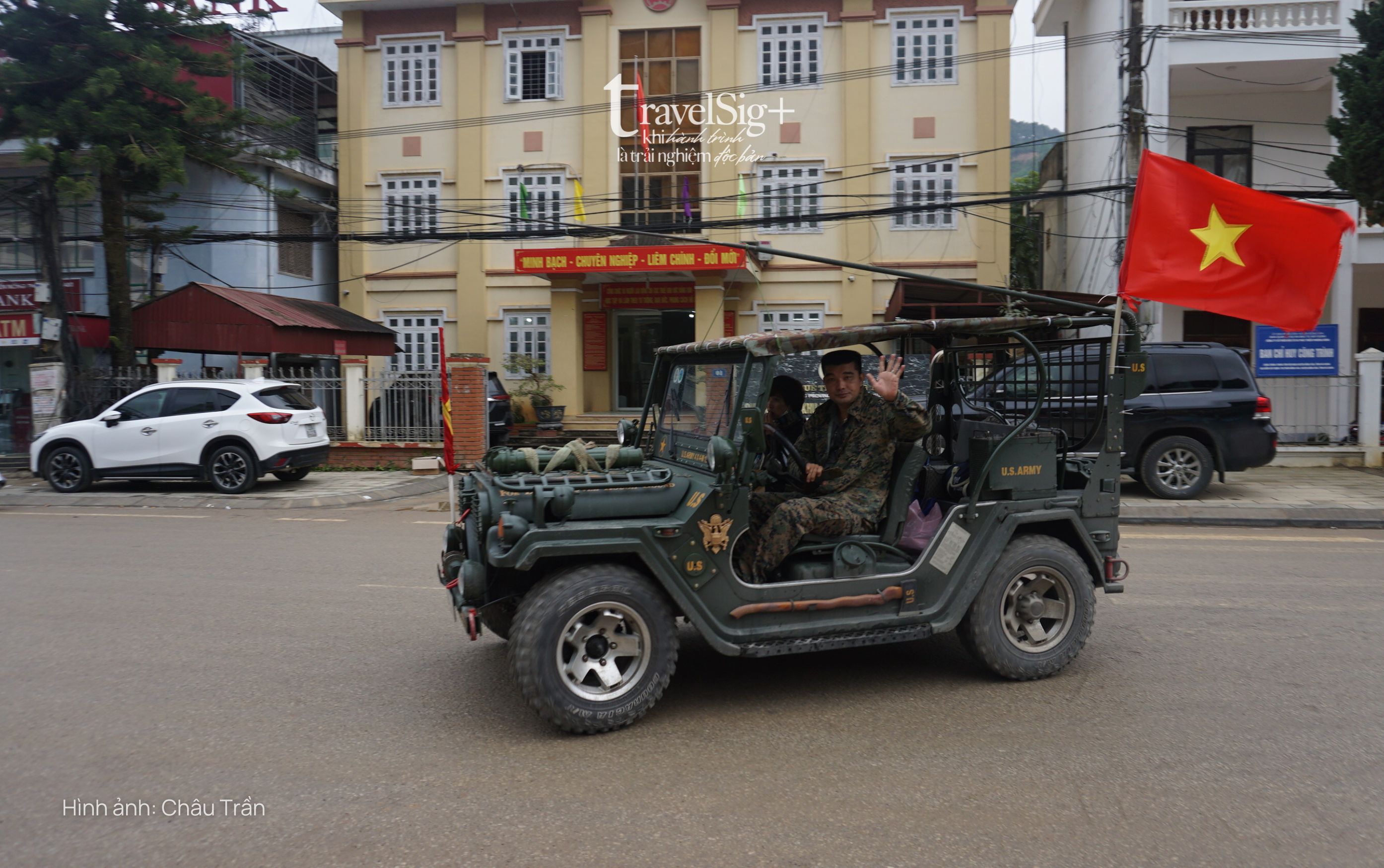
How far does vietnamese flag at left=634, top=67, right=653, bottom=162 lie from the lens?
22094mm

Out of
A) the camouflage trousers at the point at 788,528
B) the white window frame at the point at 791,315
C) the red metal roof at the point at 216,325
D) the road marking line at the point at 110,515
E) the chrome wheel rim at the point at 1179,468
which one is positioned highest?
the white window frame at the point at 791,315

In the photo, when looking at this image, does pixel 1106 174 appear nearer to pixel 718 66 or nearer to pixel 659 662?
pixel 718 66

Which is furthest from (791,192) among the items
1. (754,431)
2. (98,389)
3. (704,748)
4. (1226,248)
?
(704,748)

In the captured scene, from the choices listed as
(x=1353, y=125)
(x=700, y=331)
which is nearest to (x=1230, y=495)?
(x=1353, y=125)

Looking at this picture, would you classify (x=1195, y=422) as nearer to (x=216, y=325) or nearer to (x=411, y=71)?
(x=216, y=325)

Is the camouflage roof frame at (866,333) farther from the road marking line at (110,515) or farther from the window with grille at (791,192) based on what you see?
the window with grille at (791,192)

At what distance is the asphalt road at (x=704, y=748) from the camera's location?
3.33m

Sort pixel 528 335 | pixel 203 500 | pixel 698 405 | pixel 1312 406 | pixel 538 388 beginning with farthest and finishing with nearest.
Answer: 1. pixel 528 335
2. pixel 538 388
3. pixel 1312 406
4. pixel 203 500
5. pixel 698 405

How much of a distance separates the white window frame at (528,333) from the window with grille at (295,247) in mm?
5548

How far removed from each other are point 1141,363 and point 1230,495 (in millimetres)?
8602

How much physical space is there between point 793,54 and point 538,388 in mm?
9786

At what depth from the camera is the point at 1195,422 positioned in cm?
1180

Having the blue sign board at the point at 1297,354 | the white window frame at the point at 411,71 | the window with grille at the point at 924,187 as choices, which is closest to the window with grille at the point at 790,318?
the window with grille at the point at 924,187

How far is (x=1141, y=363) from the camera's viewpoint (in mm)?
5199
